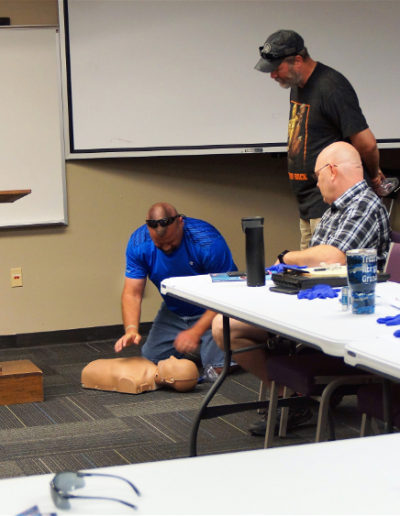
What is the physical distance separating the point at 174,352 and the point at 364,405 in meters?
2.07

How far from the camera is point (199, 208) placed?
17.5 ft

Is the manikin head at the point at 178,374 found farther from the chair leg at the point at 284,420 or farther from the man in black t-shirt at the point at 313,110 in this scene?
the man in black t-shirt at the point at 313,110

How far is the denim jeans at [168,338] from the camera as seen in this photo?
167 inches

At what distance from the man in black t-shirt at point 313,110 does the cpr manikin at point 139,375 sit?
937 millimetres

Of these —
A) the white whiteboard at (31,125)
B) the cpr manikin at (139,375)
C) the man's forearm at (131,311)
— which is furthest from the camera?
the white whiteboard at (31,125)

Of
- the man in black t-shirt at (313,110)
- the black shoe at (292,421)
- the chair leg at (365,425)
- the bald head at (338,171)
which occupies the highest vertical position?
the man in black t-shirt at (313,110)

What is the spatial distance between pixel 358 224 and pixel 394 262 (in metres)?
0.19

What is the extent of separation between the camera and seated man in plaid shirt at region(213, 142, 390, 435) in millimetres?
2971

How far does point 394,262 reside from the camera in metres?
2.96

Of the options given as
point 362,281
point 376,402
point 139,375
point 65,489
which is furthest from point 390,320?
point 139,375

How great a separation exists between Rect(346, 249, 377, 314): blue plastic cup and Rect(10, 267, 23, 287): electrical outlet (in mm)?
3100

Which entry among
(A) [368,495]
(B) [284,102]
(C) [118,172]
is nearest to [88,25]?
(C) [118,172]

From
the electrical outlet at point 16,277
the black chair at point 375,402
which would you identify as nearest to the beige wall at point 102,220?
the electrical outlet at point 16,277

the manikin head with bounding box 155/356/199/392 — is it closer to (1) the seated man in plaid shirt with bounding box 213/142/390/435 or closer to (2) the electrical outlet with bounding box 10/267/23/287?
(1) the seated man in plaid shirt with bounding box 213/142/390/435
